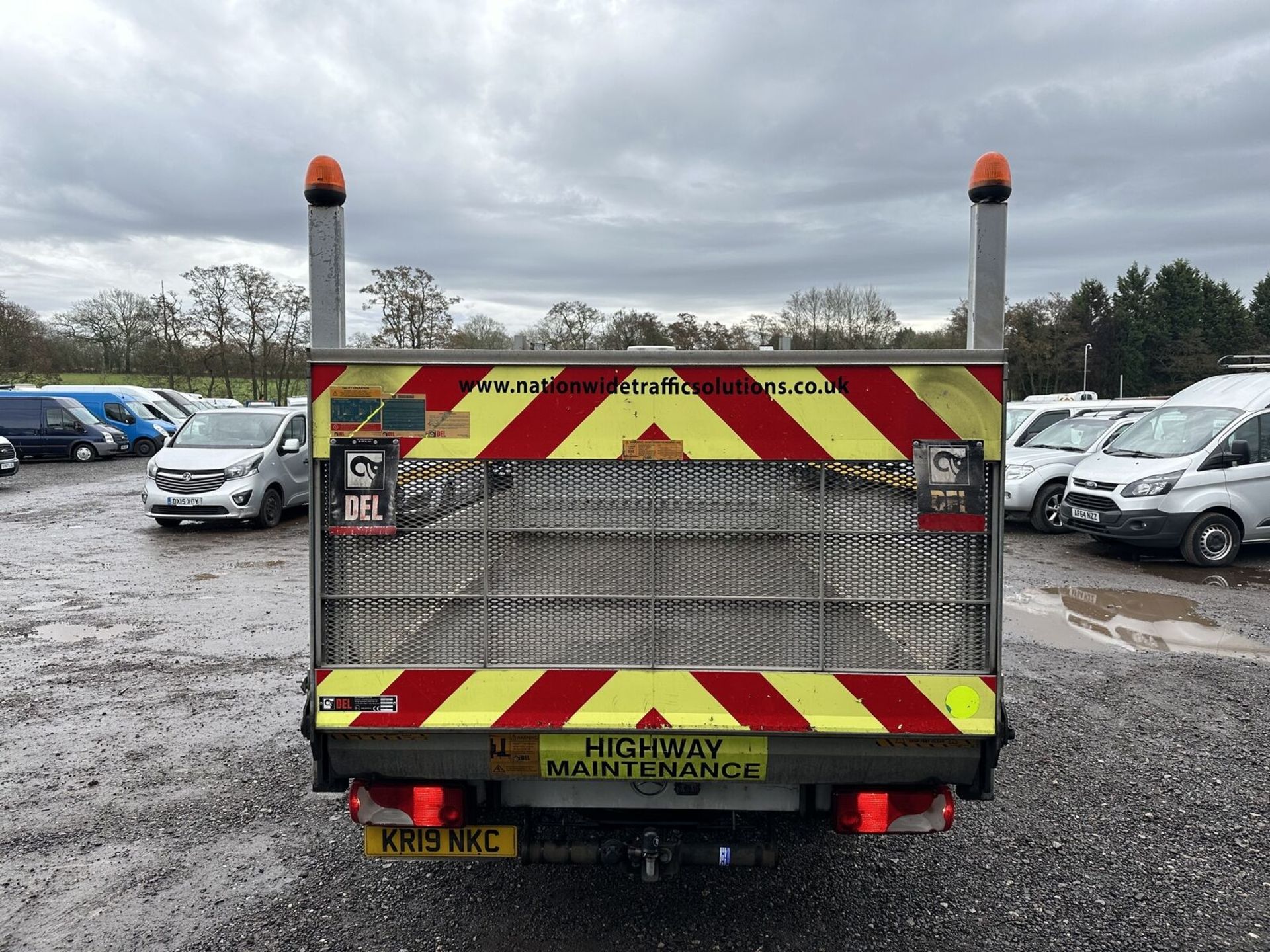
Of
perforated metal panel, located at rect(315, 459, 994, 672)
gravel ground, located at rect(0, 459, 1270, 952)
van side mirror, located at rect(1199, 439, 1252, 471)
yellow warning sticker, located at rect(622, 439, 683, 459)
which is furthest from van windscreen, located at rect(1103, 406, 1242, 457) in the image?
yellow warning sticker, located at rect(622, 439, 683, 459)

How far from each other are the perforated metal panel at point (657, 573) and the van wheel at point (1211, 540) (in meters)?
9.89

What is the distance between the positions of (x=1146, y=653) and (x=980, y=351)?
5690 millimetres

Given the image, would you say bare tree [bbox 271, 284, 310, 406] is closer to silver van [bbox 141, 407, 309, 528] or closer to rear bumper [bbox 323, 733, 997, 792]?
silver van [bbox 141, 407, 309, 528]

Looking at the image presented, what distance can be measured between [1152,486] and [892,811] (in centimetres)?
963

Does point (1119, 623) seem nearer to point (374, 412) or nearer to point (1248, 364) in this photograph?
point (374, 412)

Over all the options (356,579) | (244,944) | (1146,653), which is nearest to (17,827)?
(244,944)

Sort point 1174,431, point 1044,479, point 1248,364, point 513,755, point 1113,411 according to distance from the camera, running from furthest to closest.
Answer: point 1113,411
point 1044,479
point 1248,364
point 1174,431
point 513,755

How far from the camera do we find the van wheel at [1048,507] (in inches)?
535

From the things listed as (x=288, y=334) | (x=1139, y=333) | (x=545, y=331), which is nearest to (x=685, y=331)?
(x=545, y=331)

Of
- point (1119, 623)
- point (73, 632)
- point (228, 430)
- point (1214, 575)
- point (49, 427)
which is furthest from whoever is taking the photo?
point (49, 427)

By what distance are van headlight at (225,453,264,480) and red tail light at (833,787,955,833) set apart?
12.5 metres

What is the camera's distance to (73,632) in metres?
7.46

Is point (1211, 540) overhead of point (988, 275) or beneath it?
beneath

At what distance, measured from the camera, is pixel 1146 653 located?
6.92 meters
